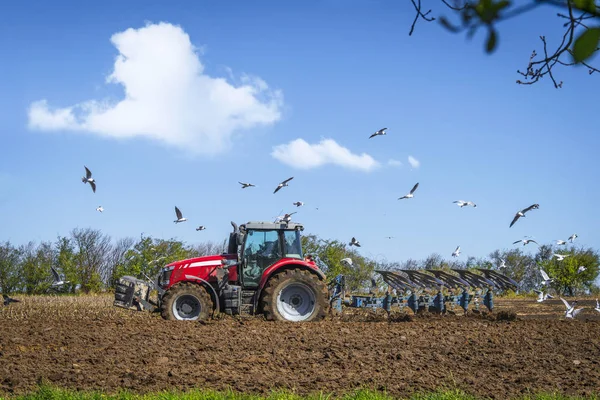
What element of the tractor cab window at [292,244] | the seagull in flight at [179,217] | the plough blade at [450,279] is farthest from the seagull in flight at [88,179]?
the plough blade at [450,279]

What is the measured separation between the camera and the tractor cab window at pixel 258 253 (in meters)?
13.5

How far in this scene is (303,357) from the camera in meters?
8.20

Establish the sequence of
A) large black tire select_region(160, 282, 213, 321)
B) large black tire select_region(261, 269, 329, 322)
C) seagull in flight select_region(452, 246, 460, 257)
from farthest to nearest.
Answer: seagull in flight select_region(452, 246, 460, 257), large black tire select_region(160, 282, 213, 321), large black tire select_region(261, 269, 329, 322)

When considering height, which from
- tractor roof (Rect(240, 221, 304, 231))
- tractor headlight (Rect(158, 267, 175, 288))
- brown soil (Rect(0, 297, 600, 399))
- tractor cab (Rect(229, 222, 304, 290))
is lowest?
brown soil (Rect(0, 297, 600, 399))

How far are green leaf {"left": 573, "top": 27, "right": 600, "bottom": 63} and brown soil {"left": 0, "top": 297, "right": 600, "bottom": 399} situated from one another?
5.44 meters

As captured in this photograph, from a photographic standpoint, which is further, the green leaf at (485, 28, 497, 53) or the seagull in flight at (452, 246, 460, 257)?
the seagull in flight at (452, 246, 460, 257)

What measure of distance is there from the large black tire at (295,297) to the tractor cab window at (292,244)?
473mm

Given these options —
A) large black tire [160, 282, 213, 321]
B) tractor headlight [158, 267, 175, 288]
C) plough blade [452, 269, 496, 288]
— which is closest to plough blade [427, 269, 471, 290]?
plough blade [452, 269, 496, 288]

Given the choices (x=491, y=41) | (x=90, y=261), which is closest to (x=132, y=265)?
(x=90, y=261)

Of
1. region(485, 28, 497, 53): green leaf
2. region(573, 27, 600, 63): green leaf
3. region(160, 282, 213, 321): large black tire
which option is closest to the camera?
region(573, 27, 600, 63): green leaf

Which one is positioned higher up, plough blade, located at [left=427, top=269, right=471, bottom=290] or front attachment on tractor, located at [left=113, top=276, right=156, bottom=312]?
plough blade, located at [left=427, top=269, right=471, bottom=290]

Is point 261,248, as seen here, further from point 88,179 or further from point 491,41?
point 491,41

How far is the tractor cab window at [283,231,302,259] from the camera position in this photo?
45.0 ft

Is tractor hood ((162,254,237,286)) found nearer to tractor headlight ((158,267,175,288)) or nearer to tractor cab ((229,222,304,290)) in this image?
tractor headlight ((158,267,175,288))
